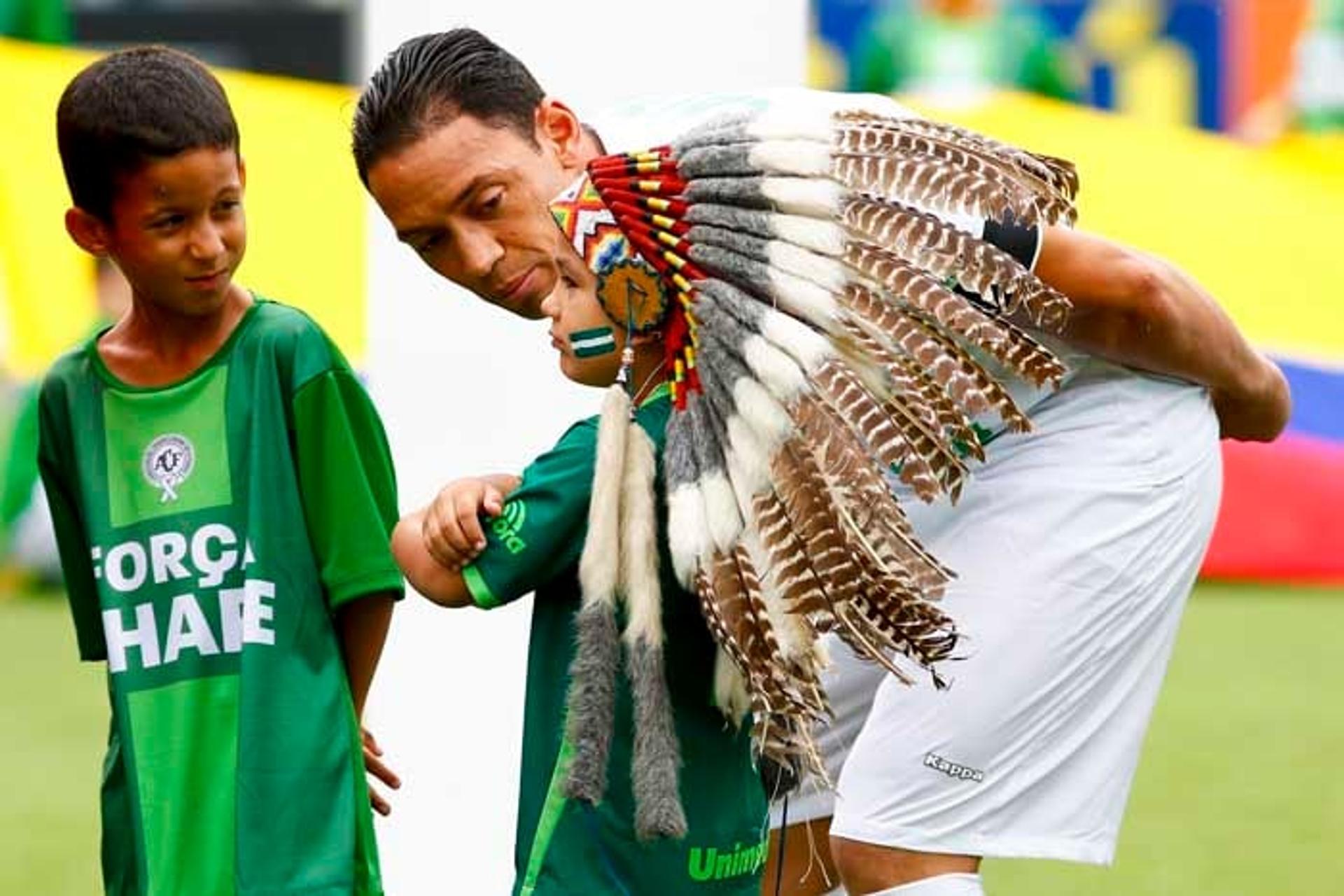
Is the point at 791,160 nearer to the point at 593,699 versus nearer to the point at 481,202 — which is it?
the point at 481,202

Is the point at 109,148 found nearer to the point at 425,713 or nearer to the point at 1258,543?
the point at 425,713

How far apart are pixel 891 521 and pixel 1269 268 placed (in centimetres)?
989

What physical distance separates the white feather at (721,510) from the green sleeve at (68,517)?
39.2 inches

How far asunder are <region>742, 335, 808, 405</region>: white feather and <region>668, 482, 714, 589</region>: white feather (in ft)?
0.49

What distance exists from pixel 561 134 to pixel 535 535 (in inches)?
25.7

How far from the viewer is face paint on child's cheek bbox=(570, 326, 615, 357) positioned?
320 centimetres

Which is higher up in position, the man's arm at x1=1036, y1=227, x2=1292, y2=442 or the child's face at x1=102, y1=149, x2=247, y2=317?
the child's face at x1=102, y1=149, x2=247, y2=317

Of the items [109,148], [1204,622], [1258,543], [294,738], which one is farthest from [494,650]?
[1258,543]

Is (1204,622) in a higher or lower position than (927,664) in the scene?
lower

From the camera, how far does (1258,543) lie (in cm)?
1245

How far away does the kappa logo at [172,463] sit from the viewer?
353 centimetres

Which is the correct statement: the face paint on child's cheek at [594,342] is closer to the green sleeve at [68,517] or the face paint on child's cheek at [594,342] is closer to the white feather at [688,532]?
the white feather at [688,532]

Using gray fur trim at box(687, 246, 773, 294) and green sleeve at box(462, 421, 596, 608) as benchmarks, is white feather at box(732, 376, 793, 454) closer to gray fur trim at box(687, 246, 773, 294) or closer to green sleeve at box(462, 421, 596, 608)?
gray fur trim at box(687, 246, 773, 294)

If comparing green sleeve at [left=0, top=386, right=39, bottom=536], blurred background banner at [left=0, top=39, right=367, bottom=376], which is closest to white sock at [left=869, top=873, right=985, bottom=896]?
green sleeve at [left=0, top=386, right=39, bottom=536]
